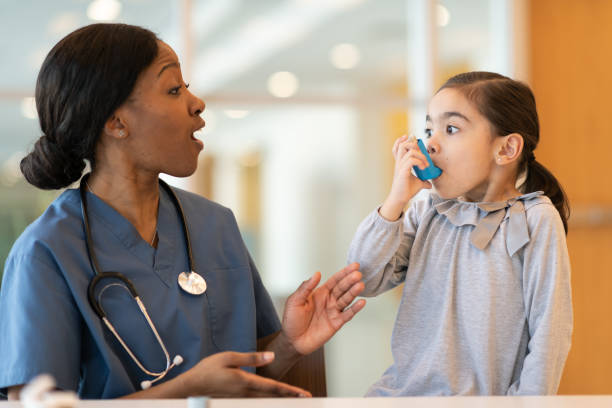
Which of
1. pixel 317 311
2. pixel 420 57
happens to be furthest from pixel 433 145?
pixel 420 57

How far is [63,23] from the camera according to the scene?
3.00 meters

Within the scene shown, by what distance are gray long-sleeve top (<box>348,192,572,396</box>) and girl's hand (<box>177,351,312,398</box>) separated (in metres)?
0.36

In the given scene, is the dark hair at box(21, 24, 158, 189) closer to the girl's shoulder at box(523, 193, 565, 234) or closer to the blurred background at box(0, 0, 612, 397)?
the girl's shoulder at box(523, 193, 565, 234)

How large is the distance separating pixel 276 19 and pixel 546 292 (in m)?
2.17

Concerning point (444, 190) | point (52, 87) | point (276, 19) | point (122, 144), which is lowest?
point (444, 190)

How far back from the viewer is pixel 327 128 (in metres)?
3.21

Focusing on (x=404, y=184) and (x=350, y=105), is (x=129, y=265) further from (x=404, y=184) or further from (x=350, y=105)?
(x=350, y=105)

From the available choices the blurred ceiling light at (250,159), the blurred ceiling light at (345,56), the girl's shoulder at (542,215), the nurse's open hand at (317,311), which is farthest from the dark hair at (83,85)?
the blurred ceiling light at (345,56)

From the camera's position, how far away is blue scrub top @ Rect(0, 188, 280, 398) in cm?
126

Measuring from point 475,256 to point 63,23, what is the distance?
89.4 inches

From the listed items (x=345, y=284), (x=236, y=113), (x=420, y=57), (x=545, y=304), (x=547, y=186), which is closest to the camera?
(x=545, y=304)

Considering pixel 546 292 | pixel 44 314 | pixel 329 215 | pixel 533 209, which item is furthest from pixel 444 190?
pixel 329 215

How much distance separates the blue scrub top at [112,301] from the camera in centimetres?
126

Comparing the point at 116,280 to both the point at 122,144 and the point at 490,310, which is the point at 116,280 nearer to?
the point at 122,144
